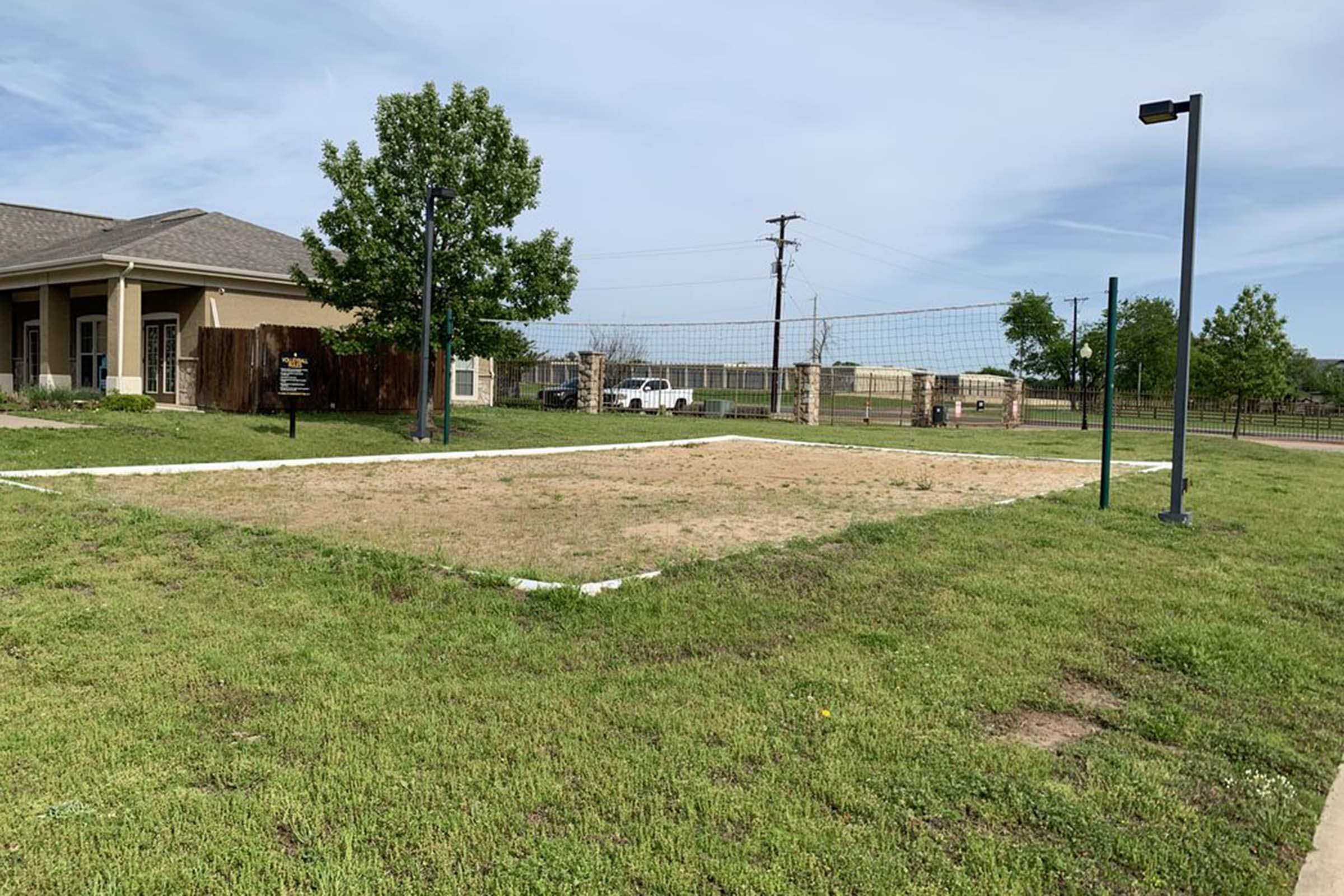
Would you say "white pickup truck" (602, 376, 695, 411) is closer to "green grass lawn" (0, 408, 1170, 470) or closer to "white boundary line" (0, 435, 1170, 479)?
"green grass lawn" (0, 408, 1170, 470)

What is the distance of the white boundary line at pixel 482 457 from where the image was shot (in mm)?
10328

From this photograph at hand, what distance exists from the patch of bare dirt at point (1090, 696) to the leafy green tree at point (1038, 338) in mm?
84897

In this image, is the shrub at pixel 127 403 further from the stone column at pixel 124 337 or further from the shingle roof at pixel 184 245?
the shingle roof at pixel 184 245

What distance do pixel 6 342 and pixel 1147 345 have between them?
76584 millimetres

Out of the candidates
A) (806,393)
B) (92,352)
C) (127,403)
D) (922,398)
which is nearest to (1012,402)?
(922,398)

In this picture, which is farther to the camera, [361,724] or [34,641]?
[34,641]

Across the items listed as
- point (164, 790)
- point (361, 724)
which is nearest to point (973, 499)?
point (361, 724)

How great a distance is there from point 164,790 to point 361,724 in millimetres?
723

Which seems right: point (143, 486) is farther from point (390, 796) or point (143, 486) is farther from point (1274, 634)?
point (1274, 634)

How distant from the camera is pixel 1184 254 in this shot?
8438mm

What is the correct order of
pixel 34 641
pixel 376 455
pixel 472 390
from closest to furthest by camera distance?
pixel 34 641 < pixel 376 455 < pixel 472 390

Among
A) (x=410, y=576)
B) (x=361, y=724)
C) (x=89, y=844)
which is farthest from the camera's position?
(x=410, y=576)

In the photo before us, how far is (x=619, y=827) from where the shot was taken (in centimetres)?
281

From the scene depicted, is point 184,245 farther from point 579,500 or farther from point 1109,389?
point 1109,389
